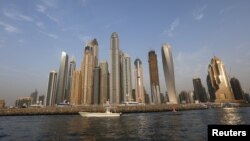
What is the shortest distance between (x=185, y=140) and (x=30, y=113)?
19934 centimetres

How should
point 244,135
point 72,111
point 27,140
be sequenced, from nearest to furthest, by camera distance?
point 244,135
point 27,140
point 72,111

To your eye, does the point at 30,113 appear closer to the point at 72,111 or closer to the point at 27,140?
the point at 72,111

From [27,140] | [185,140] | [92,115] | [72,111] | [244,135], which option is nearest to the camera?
[244,135]

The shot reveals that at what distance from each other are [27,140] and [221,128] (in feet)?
139

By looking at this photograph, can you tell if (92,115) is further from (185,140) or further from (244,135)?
(244,135)

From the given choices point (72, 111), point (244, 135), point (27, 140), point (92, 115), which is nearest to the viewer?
point (244, 135)

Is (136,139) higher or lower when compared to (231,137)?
lower

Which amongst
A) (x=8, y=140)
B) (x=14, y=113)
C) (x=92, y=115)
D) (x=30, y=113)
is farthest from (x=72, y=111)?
(x=8, y=140)

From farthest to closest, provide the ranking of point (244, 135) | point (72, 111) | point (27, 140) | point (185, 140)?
point (72, 111), point (27, 140), point (185, 140), point (244, 135)

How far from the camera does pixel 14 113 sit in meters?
196

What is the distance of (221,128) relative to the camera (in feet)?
37.2

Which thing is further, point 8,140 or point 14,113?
point 14,113

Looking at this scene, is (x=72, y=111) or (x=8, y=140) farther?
(x=72, y=111)

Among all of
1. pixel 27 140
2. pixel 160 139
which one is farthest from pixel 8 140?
pixel 160 139
